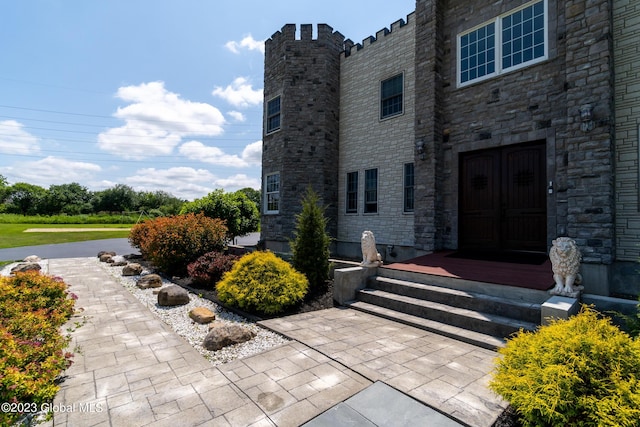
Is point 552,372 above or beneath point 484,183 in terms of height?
beneath

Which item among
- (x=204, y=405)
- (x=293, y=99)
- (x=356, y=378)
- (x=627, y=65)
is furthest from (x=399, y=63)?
(x=204, y=405)

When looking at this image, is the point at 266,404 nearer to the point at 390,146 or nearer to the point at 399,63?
the point at 390,146

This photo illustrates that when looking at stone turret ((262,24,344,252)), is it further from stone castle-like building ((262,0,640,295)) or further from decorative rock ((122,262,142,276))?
decorative rock ((122,262,142,276))

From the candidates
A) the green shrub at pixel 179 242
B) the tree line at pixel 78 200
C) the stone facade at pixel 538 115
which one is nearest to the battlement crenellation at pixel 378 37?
the stone facade at pixel 538 115

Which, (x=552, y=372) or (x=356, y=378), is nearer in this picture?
(x=552, y=372)

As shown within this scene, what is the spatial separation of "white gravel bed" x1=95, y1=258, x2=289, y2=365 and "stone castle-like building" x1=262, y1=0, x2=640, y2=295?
17.2ft

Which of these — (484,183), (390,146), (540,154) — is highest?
(390,146)

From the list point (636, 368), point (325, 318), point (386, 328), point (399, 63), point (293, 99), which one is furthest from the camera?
point (293, 99)

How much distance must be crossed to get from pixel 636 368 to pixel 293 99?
1161 cm

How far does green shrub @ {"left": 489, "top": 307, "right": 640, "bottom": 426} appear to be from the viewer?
6.73 ft

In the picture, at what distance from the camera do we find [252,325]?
528 centimetres

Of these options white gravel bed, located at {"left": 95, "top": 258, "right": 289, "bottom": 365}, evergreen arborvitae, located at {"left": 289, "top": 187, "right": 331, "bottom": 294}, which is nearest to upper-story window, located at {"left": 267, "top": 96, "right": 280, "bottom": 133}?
evergreen arborvitae, located at {"left": 289, "top": 187, "right": 331, "bottom": 294}

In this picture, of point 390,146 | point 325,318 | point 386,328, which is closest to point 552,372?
point 386,328

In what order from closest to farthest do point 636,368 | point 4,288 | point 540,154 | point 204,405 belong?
point 636,368
point 204,405
point 4,288
point 540,154
